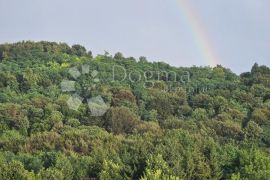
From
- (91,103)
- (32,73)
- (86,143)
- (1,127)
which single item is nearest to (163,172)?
(86,143)

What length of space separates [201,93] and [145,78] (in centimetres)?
1952

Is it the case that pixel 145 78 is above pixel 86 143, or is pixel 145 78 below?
above

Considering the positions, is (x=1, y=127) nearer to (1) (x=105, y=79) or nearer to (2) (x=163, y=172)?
(1) (x=105, y=79)

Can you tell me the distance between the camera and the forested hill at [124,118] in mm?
59875

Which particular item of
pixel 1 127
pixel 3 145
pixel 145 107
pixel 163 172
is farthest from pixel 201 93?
pixel 163 172

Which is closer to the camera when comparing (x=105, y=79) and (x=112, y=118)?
(x=112, y=118)

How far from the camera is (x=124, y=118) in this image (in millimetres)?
100688

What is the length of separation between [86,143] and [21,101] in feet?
107

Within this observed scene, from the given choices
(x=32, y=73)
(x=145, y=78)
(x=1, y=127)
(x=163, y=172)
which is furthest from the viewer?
(x=145, y=78)

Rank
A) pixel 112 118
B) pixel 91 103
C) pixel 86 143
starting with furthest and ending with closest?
1. pixel 91 103
2. pixel 112 118
3. pixel 86 143

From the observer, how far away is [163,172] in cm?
5506

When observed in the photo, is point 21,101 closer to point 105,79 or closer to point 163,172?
point 105,79

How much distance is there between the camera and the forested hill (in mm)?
59875

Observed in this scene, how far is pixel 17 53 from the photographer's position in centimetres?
14762
